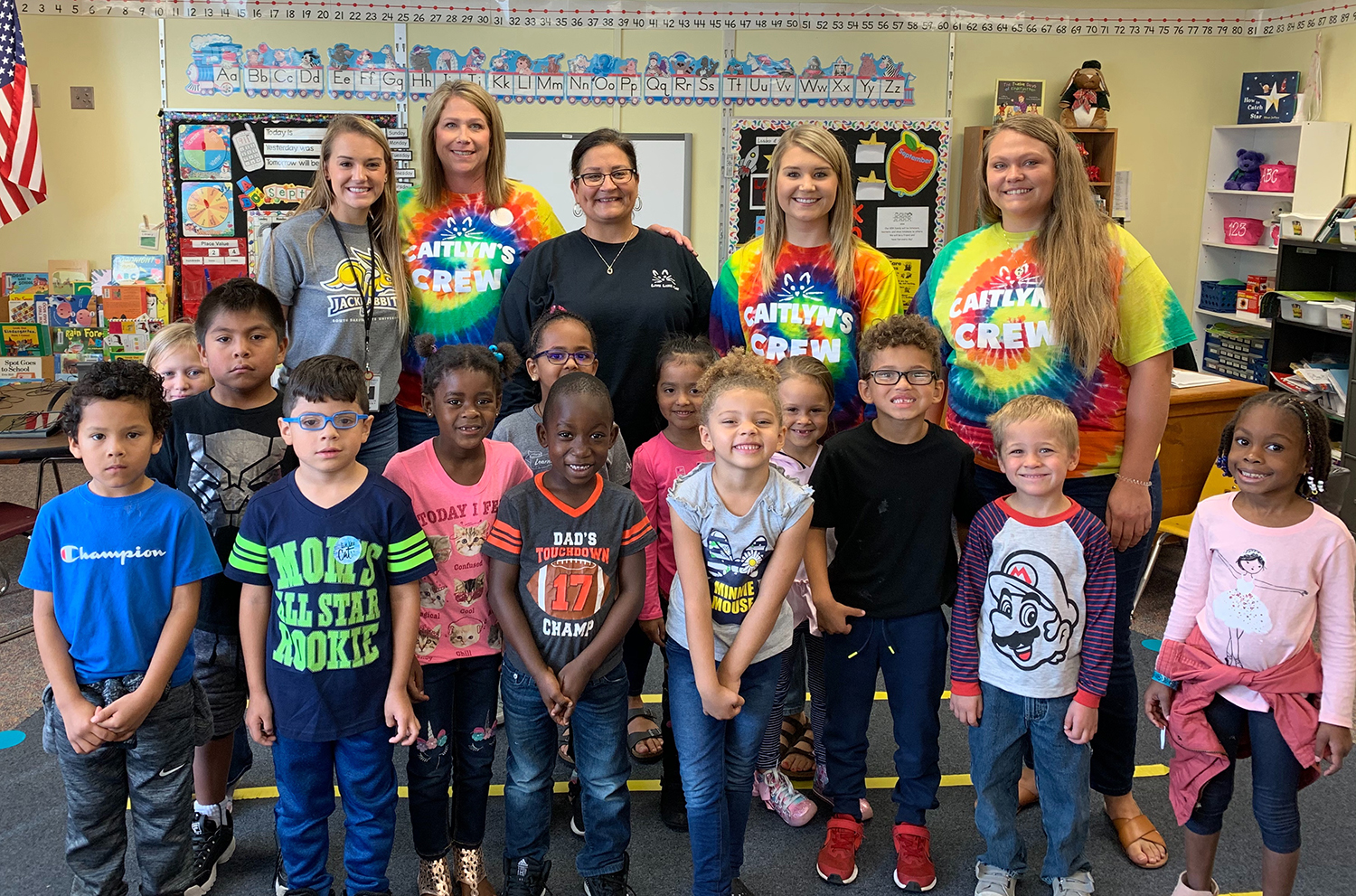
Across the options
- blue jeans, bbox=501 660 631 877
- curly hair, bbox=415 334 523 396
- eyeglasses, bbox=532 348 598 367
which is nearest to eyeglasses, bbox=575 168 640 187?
eyeglasses, bbox=532 348 598 367

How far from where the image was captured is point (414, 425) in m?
2.84

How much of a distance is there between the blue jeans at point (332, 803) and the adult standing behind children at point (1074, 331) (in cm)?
140

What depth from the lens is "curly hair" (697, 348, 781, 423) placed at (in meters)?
1.98

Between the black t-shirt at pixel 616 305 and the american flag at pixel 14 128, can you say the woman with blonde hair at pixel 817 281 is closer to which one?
the black t-shirt at pixel 616 305

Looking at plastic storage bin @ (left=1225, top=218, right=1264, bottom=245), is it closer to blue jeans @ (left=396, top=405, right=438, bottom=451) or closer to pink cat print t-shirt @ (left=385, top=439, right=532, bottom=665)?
blue jeans @ (left=396, top=405, right=438, bottom=451)

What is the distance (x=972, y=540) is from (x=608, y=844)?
0.95m

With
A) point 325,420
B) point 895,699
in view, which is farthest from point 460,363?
point 895,699

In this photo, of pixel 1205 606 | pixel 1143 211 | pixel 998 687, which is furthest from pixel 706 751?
pixel 1143 211

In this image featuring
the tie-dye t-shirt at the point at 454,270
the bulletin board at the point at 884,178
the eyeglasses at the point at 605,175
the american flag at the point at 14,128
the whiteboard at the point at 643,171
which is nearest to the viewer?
the eyeglasses at the point at 605,175

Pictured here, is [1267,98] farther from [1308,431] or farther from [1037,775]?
[1037,775]

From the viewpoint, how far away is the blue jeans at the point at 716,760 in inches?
78.5

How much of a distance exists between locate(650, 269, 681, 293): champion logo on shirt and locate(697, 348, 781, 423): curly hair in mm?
544

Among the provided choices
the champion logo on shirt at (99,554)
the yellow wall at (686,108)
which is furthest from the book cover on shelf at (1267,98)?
the champion logo on shirt at (99,554)

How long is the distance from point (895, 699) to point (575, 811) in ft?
2.67
